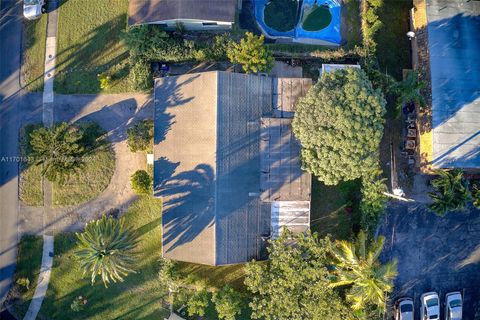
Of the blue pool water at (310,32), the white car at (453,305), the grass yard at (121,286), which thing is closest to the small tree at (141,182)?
the grass yard at (121,286)

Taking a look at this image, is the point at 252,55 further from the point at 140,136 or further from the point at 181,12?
the point at 140,136

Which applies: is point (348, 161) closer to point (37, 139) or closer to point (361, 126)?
point (361, 126)

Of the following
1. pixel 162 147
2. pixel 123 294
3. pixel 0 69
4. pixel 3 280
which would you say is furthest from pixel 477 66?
pixel 3 280

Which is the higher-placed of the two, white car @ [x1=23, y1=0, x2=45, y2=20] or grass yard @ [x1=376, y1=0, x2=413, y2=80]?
white car @ [x1=23, y1=0, x2=45, y2=20]

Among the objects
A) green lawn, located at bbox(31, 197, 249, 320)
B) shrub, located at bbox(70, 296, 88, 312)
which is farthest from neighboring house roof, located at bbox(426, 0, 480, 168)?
shrub, located at bbox(70, 296, 88, 312)

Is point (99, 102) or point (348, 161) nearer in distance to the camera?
point (348, 161)

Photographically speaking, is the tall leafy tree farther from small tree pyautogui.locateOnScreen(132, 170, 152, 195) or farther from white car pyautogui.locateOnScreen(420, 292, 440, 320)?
white car pyautogui.locateOnScreen(420, 292, 440, 320)
